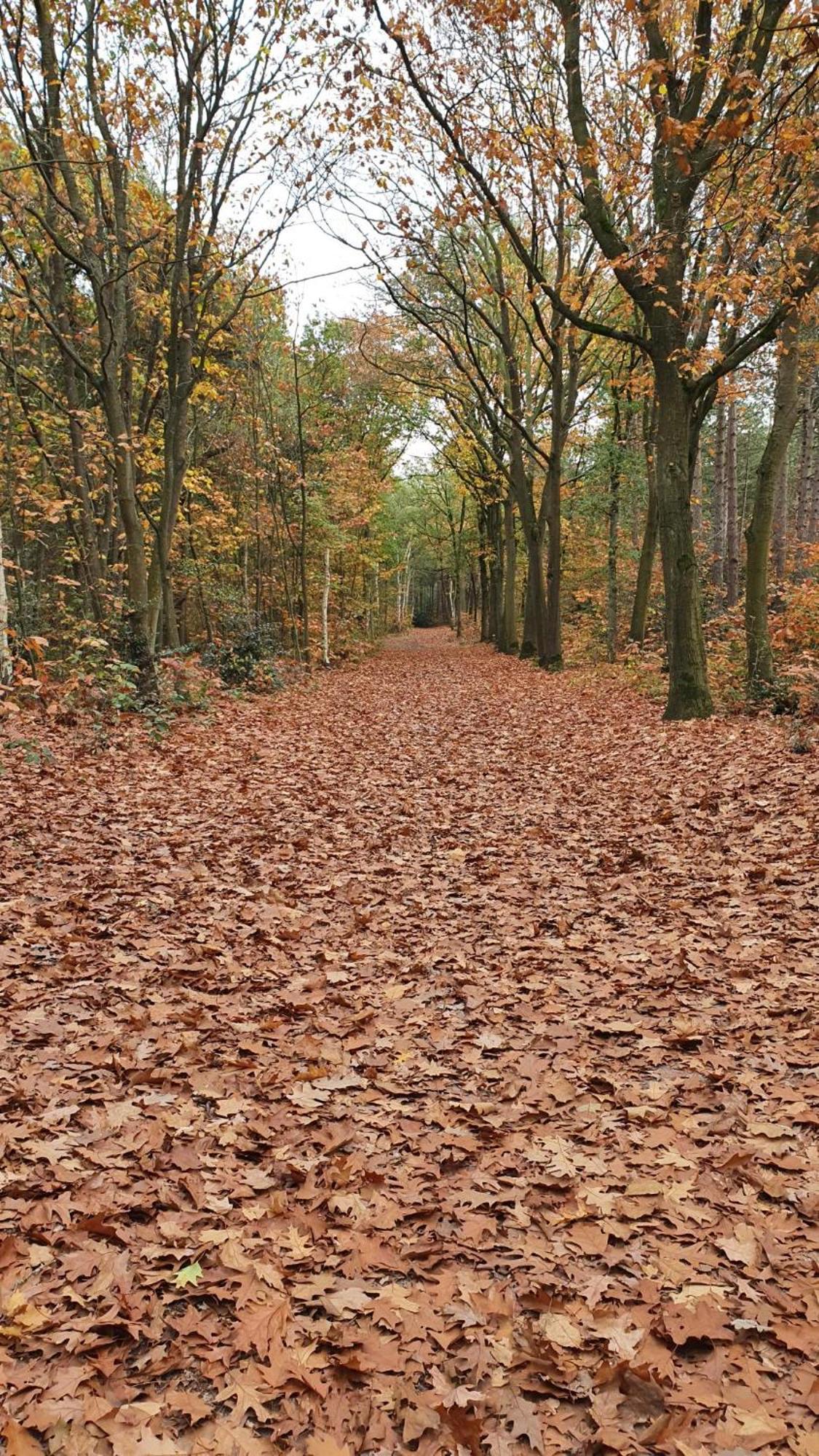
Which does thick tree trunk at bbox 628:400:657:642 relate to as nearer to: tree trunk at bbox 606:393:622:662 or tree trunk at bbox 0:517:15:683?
tree trunk at bbox 606:393:622:662

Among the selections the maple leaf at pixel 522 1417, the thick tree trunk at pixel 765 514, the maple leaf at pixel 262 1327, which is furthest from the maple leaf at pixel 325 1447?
the thick tree trunk at pixel 765 514

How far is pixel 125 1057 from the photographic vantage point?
12.9 feet

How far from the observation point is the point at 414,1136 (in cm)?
344

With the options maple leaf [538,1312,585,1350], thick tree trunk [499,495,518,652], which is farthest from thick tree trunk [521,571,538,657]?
maple leaf [538,1312,585,1350]

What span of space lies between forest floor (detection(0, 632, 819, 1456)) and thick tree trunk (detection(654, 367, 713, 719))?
13.5ft

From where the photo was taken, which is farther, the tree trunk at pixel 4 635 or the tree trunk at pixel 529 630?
the tree trunk at pixel 529 630

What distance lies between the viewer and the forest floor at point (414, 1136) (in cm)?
225

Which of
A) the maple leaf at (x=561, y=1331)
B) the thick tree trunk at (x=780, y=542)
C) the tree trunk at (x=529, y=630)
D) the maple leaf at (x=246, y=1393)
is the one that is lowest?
the maple leaf at (x=246, y=1393)

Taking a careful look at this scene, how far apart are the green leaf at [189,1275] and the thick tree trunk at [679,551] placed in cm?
1028

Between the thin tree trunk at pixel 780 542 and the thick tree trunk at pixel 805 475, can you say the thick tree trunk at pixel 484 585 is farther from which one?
the thick tree trunk at pixel 805 475

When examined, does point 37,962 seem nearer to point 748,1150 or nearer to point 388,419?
point 748,1150

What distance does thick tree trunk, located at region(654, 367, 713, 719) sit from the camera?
11.3 meters

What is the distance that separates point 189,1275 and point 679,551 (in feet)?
35.7

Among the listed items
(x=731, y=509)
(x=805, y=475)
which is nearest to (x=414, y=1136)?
(x=731, y=509)
